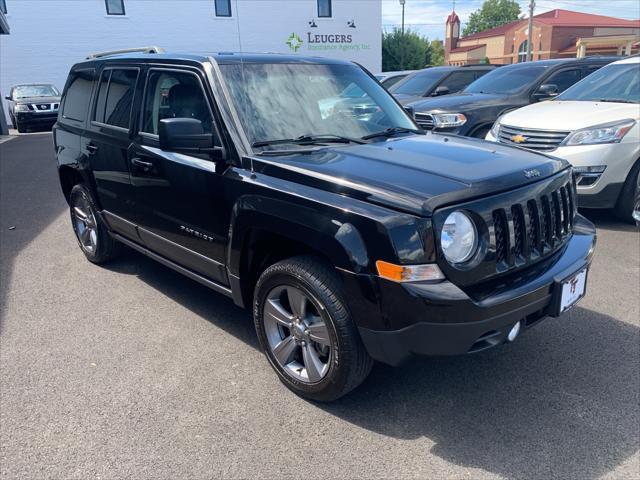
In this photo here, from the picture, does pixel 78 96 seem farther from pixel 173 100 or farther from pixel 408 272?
pixel 408 272

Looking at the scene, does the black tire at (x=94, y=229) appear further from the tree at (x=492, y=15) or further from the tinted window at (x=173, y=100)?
the tree at (x=492, y=15)

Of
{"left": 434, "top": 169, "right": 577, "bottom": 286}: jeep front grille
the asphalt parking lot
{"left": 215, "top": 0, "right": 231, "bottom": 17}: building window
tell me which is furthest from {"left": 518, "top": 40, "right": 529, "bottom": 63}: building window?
{"left": 434, "top": 169, "right": 577, "bottom": 286}: jeep front grille

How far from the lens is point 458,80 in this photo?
37.4 ft

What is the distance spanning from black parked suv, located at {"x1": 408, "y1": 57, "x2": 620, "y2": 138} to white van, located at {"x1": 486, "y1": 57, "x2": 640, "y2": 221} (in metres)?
1.62

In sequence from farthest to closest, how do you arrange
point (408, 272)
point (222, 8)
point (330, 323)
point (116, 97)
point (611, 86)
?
point (222, 8) → point (611, 86) → point (116, 97) → point (330, 323) → point (408, 272)

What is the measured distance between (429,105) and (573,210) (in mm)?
5452

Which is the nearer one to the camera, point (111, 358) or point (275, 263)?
point (275, 263)

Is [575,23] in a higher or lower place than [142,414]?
higher

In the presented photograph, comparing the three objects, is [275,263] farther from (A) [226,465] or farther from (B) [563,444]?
(B) [563,444]

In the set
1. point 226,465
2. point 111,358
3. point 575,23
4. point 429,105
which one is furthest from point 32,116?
point 575,23

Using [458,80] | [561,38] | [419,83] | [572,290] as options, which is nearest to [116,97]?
[572,290]

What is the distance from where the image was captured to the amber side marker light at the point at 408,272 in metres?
2.39

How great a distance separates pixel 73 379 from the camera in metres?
3.32

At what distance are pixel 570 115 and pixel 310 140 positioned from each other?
13.5ft
